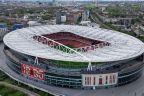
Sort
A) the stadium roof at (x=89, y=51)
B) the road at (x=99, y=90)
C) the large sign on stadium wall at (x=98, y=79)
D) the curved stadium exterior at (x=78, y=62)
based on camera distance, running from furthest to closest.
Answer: the stadium roof at (x=89, y=51) < the curved stadium exterior at (x=78, y=62) < the large sign on stadium wall at (x=98, y=79) < the road at (x=99, y=90)

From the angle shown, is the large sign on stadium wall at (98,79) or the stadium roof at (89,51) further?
the stadium roof at (89,51)

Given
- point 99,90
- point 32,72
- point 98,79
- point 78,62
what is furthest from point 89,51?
point 32,72

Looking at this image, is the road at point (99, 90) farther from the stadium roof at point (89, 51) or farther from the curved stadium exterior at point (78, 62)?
the stadium roof at point (89, 51)

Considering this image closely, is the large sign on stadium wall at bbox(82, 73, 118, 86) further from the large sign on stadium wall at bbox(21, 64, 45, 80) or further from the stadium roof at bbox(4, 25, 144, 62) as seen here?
the large sign on stadium wall at bbox(21, 64, 45, 80)

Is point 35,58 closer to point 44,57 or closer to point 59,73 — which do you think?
point 44,57

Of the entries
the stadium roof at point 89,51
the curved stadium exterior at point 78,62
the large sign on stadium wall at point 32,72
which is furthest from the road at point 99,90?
the stadium roof at point 89,51

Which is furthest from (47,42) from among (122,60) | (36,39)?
(122,60)
